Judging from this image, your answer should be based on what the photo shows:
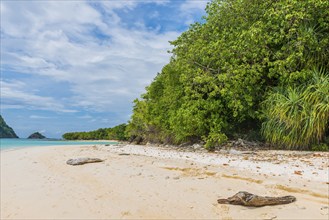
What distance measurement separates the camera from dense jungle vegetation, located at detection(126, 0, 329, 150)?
35.2ft

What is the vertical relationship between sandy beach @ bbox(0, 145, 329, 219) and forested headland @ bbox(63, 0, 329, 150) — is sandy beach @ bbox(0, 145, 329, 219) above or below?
below

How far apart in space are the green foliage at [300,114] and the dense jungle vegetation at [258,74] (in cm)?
3

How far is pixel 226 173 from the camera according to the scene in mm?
6250

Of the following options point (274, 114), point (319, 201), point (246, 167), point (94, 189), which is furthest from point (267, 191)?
point (274, 114)

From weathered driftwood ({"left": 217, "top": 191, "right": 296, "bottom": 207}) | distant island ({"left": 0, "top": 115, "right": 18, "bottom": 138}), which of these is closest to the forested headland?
weathered driftwood ({"left": 217, "top": 191, "right": 296, "bottom": 207})

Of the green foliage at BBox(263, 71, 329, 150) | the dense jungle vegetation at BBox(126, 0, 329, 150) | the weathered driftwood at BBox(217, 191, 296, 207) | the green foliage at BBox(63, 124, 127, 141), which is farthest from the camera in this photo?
the green foliage at BBox(63, 124, 127, 141)

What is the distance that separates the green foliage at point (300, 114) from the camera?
32.7 feet

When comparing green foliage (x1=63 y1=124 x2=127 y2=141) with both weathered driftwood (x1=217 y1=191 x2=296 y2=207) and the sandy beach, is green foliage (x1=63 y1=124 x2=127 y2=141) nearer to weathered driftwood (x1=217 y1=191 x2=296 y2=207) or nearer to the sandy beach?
the sandy beach

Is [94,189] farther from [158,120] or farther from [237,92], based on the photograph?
[158,120]

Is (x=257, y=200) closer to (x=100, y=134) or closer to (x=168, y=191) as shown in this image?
(x=168, y=191)

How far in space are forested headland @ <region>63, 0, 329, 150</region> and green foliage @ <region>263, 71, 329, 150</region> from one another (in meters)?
0.03

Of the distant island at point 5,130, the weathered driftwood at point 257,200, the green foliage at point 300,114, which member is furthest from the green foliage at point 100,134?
the weathered driftwood at point 257,200

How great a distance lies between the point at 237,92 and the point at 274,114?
5.91 feet

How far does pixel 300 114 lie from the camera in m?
10.4
